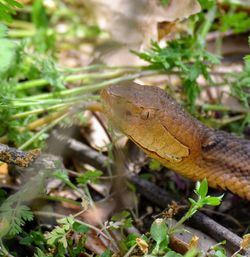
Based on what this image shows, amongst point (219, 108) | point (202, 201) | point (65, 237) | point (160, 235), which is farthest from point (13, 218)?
point (219, 108)

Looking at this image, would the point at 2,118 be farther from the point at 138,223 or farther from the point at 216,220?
the point at 216,220

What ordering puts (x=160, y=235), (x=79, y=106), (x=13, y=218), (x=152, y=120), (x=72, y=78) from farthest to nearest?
1. (x=72, y=78)
2. (x=79, y=106)
3. (x=152, y=120)
4. (x=13, y=218)
5. (x=160, y=235)

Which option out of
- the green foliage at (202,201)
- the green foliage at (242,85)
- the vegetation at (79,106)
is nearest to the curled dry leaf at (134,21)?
the vegetation at (79,106)

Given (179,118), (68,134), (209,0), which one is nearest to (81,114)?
(68,134)

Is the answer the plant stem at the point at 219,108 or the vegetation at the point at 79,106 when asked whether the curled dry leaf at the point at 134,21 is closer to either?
the vegetation at the point at 79,106

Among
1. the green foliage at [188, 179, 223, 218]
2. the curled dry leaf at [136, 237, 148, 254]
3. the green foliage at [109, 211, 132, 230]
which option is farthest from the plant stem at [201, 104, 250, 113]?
→ the curled dry leaf at [136, 237, 148, 254]

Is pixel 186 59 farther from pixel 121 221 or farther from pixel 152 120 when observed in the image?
pixel 121 221
